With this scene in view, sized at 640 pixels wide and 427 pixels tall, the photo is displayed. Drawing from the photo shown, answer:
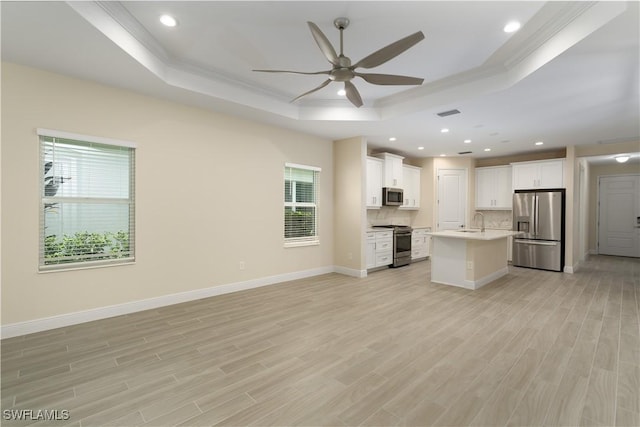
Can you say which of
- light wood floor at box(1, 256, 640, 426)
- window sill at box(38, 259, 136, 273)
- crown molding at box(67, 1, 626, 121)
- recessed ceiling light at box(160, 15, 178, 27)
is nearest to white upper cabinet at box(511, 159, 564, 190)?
light wood floor at box(1, 256, 640, 426)

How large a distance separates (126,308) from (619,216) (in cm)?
1246

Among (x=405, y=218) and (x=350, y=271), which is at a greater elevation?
(x=405, y=218)

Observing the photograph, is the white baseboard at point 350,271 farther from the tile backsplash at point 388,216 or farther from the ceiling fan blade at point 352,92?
the ceiling fan blade at point 352,92

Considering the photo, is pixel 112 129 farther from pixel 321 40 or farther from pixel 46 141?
pixel 321 40

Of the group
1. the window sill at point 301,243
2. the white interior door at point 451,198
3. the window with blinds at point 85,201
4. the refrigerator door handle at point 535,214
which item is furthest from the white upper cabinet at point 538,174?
the window with blinds at point 85,201

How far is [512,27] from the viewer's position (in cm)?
276

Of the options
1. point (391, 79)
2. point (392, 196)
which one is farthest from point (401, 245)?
Answer: point (391, 79)

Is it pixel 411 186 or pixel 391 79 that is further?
pixel 411 186

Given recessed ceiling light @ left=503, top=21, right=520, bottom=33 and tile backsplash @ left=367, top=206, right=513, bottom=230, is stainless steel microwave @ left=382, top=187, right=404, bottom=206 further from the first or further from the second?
recessed ceiling light @ left=503, top=21, right=520, bottom=33

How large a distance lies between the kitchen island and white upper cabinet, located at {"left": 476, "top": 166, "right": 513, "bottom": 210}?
265cm

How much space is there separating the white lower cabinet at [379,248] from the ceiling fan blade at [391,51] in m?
4.01

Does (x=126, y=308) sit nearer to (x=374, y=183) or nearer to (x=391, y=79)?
(x=391, y=79)

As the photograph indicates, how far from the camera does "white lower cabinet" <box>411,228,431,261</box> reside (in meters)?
7.50

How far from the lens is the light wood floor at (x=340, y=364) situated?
1960 mm
